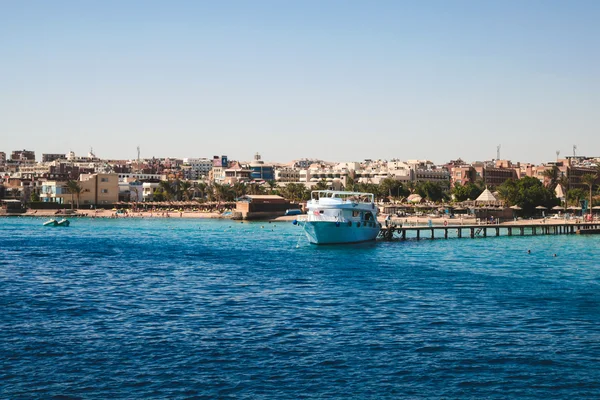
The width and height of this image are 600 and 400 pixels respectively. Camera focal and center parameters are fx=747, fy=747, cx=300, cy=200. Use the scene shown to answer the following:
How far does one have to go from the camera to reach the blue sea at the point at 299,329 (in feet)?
90.9

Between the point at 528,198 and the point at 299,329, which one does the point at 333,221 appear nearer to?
the point at 299,329

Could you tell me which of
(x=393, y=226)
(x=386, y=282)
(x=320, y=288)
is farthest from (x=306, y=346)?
(x=393, y=226)

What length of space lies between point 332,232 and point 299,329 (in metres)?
51.9

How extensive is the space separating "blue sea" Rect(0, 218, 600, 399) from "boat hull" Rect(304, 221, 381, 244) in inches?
720

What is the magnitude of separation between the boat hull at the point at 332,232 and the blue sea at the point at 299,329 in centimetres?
1829

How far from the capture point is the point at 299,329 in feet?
121

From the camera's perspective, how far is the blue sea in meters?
27.7

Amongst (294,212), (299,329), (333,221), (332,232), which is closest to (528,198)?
(294,212)

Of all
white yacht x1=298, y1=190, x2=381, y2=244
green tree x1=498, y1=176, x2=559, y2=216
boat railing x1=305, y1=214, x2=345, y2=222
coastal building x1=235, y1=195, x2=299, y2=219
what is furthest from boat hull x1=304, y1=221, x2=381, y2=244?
coastal building x1=235, y1=195, x2=299, y2=219

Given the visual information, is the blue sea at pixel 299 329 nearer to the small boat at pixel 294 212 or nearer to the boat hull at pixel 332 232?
the boat hull at pixel 332 232

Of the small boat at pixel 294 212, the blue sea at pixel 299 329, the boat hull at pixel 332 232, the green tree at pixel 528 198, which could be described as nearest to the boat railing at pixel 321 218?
the boat hull at pixel 332 232

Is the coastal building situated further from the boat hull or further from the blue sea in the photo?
the blue sea

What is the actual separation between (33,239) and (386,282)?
6732 centimetres

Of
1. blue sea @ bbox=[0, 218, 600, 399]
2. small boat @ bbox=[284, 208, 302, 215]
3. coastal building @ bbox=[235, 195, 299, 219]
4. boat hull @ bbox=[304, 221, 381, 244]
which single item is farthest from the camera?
coastal building @ bbox=[235, 195, 299, 219]
